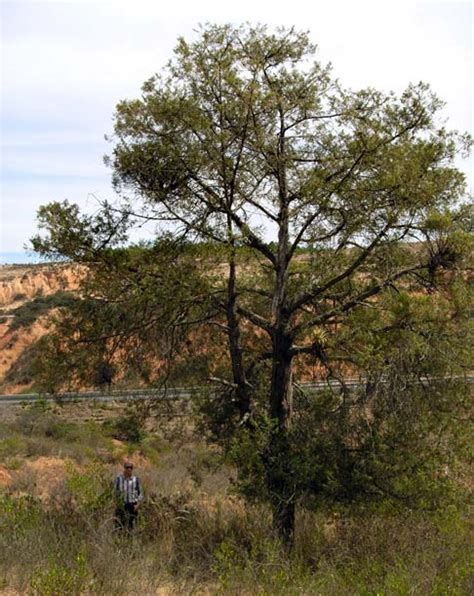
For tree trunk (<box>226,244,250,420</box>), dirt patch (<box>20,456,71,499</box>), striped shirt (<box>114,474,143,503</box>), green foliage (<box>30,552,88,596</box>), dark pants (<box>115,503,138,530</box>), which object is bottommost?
dirt patch (<box>20,456,71,499</box>)

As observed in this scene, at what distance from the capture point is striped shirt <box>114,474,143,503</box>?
10.4 m

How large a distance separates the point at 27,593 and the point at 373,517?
4.99 m

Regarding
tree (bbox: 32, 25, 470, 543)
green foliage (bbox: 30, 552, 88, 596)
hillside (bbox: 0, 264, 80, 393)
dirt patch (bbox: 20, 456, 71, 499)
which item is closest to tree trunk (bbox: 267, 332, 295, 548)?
tree (bbox: 32, 25, 470, 543)

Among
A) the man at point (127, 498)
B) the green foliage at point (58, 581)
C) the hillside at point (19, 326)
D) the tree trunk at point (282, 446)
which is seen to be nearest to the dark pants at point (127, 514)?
the man at point (127, 498)

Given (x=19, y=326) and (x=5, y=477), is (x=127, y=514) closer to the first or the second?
(x=5, y=477)

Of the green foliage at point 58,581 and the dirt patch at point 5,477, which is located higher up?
the green foliage at point 58,581

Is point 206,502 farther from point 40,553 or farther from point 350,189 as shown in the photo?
point 350,189

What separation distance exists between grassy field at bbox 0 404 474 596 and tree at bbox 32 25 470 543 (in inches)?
35.8

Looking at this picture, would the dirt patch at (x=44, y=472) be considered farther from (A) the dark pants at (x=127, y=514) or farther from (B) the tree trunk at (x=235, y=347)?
(B) the tree trunk at (x=235, y=347)

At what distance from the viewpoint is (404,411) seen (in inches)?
→ 368

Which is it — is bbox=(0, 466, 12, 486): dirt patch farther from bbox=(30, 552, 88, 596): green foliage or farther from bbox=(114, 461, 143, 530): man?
bbox=(30, 552, 88, 596): green foliage

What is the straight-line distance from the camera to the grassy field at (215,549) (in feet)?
23.4

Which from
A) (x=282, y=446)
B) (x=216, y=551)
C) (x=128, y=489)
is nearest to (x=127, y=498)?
(x=128, y=489)

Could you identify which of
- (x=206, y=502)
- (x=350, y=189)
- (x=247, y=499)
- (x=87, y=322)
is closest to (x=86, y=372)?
(x=87, y=322)
